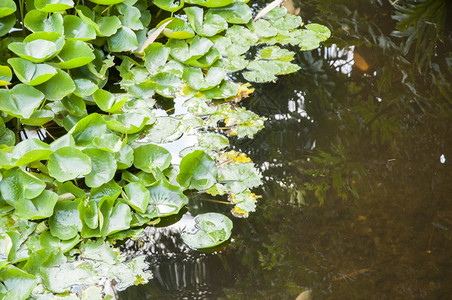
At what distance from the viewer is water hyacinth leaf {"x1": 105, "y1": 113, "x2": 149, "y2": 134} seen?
165cm

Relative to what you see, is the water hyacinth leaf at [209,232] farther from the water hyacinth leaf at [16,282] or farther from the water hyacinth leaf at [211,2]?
the water hyacinth leaf at [211,2]

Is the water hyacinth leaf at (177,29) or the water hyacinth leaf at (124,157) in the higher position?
the water hyacinth leaf at (177,29)

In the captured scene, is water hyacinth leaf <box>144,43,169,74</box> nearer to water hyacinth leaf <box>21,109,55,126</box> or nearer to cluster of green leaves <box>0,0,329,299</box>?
cluster of green leaves <box>0,0,329,299</box>

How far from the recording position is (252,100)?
2.01 meters

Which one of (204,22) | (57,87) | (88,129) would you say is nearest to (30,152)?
(88,129)

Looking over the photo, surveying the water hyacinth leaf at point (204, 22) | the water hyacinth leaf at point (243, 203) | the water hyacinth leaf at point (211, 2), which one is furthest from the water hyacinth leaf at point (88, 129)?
the water hyacinth leaf at point (211, 2)

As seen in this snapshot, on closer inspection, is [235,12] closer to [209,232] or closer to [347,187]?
[347,187]

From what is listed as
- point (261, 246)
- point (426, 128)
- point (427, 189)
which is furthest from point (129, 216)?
point (426, 128)

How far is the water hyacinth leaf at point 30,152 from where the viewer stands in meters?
1.41

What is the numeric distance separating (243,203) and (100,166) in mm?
440

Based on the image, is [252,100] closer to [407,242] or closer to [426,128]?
[426,128]

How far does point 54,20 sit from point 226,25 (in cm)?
74

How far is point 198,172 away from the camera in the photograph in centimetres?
164

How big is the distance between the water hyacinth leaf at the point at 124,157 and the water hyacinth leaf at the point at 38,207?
223mm
